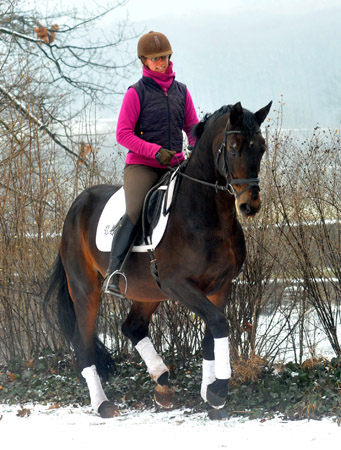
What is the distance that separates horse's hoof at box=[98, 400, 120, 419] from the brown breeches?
1742 millimetres

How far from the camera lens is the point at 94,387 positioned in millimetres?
5766

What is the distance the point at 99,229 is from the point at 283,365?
226 centimetres

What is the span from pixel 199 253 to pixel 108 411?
6.26 feet

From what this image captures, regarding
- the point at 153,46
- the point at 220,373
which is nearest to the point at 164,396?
the point at 220,373

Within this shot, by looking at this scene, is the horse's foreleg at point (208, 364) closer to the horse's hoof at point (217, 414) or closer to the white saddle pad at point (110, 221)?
the horse's hoof at point (217, 414)

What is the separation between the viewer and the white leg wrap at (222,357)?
4.52 meters

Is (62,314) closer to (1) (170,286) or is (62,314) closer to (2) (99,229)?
(2) (99,229)

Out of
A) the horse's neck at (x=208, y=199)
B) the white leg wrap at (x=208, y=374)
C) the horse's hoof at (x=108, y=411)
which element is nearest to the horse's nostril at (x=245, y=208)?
the horse's neck at (x=208, y=199)

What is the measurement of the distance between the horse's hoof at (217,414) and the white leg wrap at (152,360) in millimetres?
624

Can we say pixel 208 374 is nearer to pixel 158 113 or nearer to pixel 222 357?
pixel 222 357

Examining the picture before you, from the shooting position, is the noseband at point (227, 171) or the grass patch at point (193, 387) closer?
the noseband at point (227, 171)

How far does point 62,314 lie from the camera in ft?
20.8

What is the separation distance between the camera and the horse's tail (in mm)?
6152

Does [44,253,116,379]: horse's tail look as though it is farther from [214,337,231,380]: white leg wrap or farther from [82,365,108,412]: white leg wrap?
→ [214,337,231,380]: white leg wrap
